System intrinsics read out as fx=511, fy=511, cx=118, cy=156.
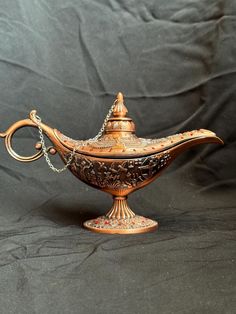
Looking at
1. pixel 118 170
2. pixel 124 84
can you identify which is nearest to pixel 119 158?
pixel 118 170

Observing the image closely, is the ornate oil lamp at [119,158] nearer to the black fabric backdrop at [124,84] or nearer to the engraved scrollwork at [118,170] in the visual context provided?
the engraved scrollwork at [118,170]

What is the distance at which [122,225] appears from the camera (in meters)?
1.35

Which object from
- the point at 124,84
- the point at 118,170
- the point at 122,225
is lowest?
the point at 122,225

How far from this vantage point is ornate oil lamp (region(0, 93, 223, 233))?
132 cm

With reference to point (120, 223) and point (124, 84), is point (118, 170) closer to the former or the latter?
point (120, 223)

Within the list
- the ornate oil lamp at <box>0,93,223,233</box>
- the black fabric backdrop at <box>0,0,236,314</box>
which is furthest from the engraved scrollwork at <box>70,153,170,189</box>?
the black fabric backdrop at <box>0,0,236,314</box>

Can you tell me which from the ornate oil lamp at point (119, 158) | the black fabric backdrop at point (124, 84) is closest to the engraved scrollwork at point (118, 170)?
the ornate oil lamp at point (119, 158)

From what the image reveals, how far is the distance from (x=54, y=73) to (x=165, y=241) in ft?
3.06

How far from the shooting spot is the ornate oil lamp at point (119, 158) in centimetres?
132

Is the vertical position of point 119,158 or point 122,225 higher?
point 119,158

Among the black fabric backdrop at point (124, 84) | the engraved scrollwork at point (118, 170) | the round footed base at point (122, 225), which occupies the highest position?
the black fabric backdrop at point (124, 84)

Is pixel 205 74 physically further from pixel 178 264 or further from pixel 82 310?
pixel 82 310

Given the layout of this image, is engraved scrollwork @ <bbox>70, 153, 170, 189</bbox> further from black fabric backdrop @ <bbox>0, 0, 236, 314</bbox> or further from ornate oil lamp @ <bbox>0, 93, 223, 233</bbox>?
black fabric backdrop @ <bbox>0, 0, 236, 314</bbox>

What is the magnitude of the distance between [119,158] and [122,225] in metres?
0.18
